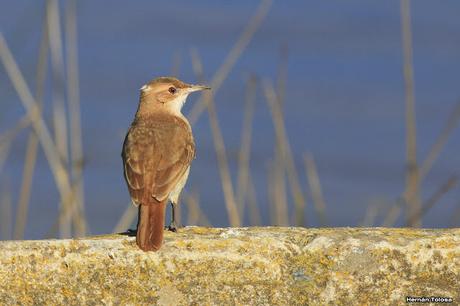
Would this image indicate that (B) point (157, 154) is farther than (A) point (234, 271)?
Yes

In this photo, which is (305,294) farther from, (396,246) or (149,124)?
(149,124)

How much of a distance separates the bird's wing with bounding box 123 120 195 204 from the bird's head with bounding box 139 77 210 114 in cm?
55

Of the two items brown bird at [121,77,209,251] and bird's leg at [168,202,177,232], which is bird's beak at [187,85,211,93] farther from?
bird's leg at [168,202,177,232]

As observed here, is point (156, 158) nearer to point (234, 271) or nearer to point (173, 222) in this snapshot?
point (173, 222)

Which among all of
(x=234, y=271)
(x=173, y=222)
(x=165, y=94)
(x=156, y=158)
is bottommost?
(x=234, y=271)

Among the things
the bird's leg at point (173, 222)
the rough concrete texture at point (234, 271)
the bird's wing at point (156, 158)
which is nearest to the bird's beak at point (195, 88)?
the bird's wing at point (156, 158)

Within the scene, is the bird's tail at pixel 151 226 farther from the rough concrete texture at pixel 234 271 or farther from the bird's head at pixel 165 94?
the bird's head at pixel 165 94

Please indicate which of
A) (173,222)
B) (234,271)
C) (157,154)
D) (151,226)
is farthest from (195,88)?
(234,271)

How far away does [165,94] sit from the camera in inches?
255

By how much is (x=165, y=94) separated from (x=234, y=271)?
313cm

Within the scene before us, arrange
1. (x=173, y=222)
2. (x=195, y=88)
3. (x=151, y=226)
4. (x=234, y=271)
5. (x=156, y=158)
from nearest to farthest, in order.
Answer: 1. (x=234, y=271)
2. (x=151, y=226)
3. (x=173, y=222)
4. (x=156, y=158)
5. (x=195, y=88)

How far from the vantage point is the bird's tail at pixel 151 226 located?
365cm

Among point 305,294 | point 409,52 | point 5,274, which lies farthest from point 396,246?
point 409,52

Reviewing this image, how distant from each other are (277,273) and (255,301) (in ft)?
0.56
